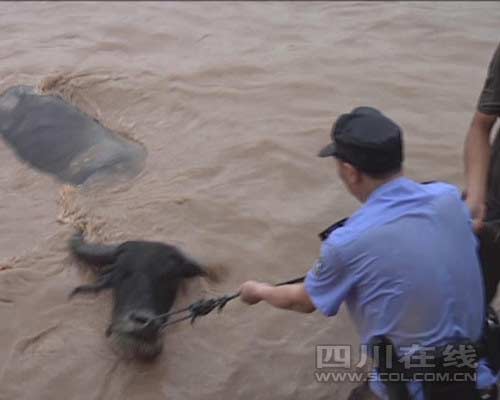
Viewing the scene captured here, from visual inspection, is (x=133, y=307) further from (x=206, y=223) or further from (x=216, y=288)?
(x=206, y=223)

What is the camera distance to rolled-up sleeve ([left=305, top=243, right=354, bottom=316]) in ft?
6.78

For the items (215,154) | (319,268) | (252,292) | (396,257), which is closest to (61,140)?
(215,154)

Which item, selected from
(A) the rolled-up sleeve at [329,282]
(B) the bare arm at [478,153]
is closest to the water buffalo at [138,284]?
(A) the rolled-up sleeve at [329,282]

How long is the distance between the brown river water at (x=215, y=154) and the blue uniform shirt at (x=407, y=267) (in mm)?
987

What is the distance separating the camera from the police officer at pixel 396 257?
2016 mm

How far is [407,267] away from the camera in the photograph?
6.59 feet

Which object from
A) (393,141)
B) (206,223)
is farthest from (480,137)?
(206,223)

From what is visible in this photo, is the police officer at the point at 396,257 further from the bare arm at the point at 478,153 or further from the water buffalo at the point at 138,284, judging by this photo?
the water buffalo at the point at 138,284

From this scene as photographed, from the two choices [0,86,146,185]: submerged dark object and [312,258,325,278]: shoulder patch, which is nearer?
[312,258,325,278]: shoulder patch

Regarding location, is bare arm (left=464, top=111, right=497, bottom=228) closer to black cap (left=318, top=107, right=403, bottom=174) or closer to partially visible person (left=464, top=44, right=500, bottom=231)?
partially visible person (left=464, top=44, right=500, bottom=231)

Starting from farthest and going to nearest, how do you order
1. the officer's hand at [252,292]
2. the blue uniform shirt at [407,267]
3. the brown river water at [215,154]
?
the brown river water at [215,154] → the officer's hand at [252,292] → the blue uniform shirt at [407,267]

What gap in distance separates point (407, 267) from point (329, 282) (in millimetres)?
224

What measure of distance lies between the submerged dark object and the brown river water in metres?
0.11

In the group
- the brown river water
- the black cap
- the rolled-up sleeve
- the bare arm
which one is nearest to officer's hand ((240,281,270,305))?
the rolled-up sleeve
